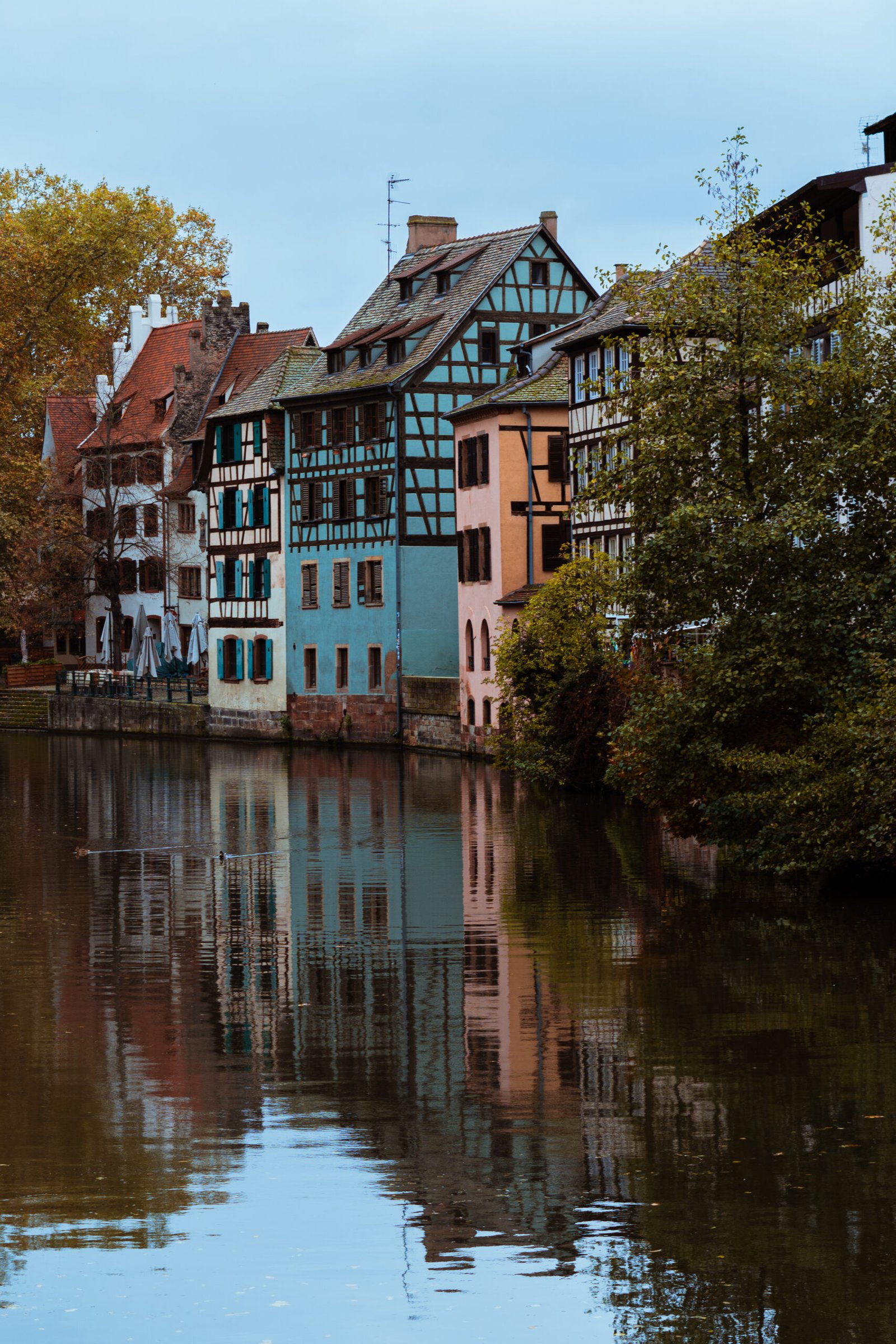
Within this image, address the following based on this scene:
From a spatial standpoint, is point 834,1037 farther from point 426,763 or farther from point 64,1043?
point 426,763

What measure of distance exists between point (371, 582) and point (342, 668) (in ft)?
9.08

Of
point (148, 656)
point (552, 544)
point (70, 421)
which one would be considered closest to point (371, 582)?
point (552, 544)

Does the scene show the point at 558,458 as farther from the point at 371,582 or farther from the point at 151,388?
the point at 151,388

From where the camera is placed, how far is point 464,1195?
415 inches

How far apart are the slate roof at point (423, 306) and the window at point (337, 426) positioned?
67 centimetres

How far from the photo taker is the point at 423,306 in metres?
58.1

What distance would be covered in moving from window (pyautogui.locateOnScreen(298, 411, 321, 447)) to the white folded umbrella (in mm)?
Answer: 10407

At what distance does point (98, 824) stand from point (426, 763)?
15.2 metres

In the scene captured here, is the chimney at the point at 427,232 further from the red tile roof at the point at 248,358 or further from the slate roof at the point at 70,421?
the slate roof at the point at 70,421

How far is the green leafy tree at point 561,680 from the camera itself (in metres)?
38.3

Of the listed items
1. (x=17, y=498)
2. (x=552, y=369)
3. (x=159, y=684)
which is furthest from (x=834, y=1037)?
(x=17, y=498)

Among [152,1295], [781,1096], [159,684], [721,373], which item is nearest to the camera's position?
[152,1295]

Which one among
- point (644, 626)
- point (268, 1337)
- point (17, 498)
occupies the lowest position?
point (268, 1337)

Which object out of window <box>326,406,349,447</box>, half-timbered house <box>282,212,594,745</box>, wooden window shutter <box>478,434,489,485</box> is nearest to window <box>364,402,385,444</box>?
half-timbered house <box>282,212,594,745</box>
